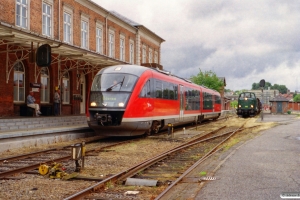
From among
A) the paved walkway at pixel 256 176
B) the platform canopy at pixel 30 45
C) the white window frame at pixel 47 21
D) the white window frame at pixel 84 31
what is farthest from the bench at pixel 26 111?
the paved walkway at pixel 256 176

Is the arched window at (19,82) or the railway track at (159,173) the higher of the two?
the arched window at (19,82)

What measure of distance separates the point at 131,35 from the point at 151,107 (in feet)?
72.9

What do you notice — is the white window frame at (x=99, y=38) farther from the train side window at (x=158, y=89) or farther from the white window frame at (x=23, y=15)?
the train side window at (x=158, y=89)

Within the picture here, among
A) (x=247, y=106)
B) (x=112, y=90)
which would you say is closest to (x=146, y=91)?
(x=112, y=90)

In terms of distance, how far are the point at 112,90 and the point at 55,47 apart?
13.5 ft

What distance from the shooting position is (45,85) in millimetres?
22547

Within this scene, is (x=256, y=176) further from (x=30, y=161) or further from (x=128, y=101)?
(x=128, y=101)

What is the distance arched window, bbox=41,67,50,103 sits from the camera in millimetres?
22234

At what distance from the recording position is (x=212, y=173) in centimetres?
792

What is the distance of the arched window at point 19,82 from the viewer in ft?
64.4

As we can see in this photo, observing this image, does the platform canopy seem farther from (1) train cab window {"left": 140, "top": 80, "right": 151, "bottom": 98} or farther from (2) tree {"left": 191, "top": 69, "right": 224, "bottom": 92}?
(2) tree {"left": 191, "top": 69, "right": 224, "bottom": 92}

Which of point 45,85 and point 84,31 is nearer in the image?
point 45,85

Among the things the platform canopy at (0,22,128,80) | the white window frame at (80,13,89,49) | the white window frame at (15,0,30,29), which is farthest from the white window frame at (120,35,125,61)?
the white window frame at (15,0,30,29)

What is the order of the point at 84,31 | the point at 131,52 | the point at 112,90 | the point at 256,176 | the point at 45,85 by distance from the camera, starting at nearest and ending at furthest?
the point at 256,176 → the point at 112,90 → the point at 45,85 → the point at 84,31 → the point at 131,52
